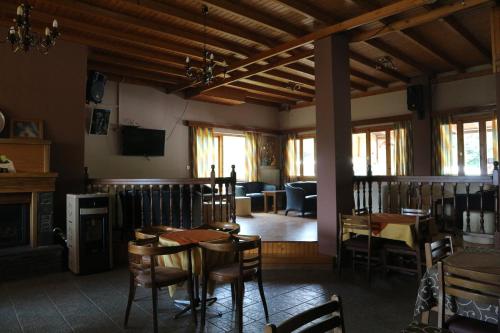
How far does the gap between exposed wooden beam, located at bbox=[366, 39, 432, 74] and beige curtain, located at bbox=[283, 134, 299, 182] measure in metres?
4.42

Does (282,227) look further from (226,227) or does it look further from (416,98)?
(416,98)

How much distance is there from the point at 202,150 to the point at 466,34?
6.39 meters

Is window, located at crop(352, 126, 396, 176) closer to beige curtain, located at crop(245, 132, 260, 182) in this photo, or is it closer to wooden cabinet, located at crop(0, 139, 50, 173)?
beige curtain, located at crop(245, 132, 260, 182)

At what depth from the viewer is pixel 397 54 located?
6.75 m

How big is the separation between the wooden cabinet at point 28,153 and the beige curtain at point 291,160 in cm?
772

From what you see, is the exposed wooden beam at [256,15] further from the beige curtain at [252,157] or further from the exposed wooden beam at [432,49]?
the beige curtain at [252,157]

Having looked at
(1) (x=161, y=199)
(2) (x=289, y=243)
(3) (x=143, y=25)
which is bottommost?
(2) (x=289, y=243)

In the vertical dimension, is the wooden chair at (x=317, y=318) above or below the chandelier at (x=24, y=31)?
below

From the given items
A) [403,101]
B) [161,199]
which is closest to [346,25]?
[161,199]

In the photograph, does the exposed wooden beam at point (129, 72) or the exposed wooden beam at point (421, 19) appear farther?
the exposed wooden beam at point (129, 72)

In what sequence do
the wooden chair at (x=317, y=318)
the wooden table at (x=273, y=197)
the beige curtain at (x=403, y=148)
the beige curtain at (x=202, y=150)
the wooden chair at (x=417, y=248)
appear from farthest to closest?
the beige curtain at (x=202, y=150), the wooden table at (x=273, y=197), the beige curtain at (x=403, y=148), the wooden chair at (x=417, y=248), the wooden chair at (x=317, y=318)

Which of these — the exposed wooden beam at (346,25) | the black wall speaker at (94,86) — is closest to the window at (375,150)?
the exposed wooden beam at (346,25)

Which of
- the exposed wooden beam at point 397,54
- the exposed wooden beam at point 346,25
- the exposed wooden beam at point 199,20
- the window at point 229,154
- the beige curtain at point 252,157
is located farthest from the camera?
the beige curtain at point 252,157

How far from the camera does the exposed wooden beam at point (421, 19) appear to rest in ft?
14.1
